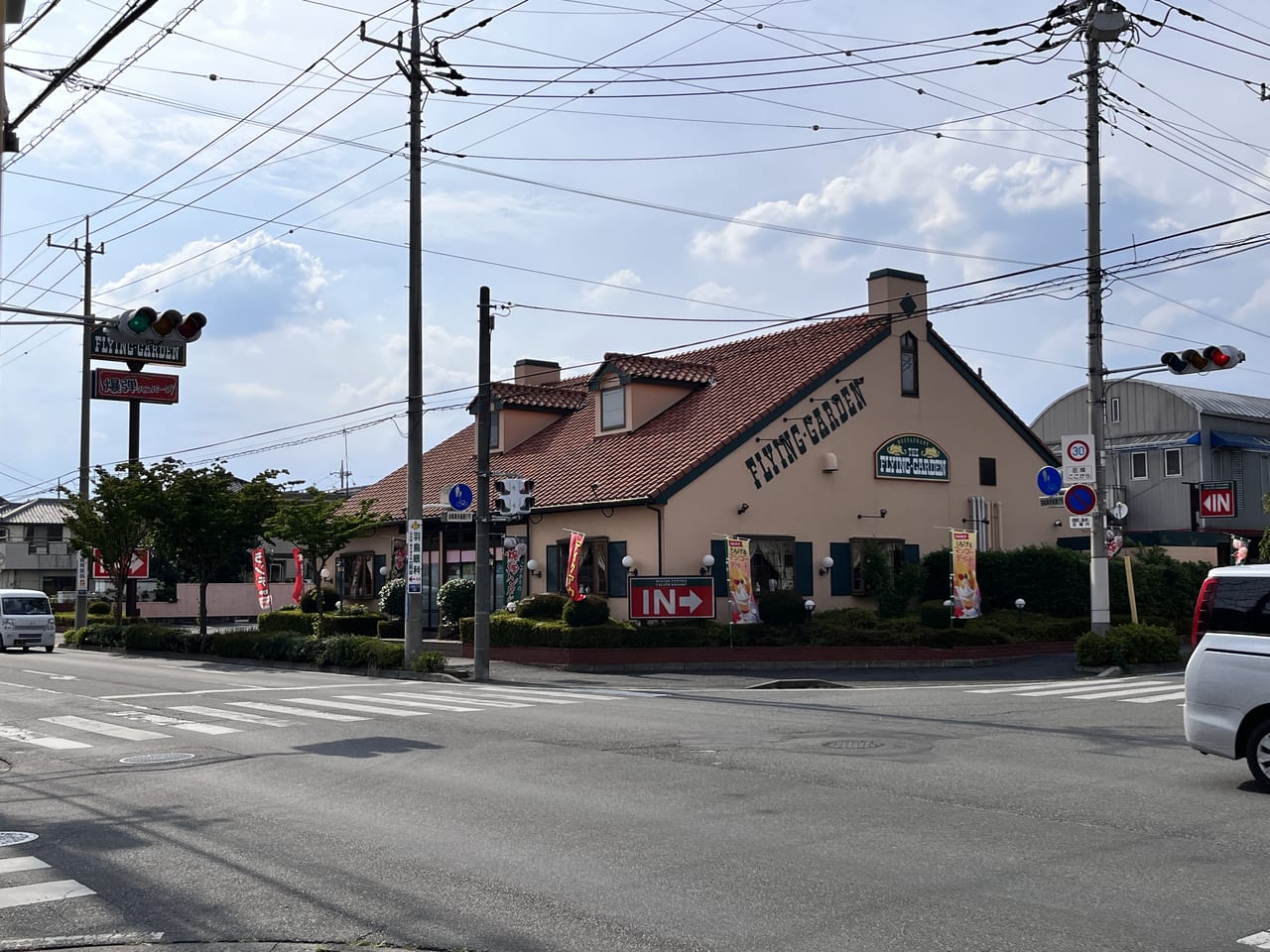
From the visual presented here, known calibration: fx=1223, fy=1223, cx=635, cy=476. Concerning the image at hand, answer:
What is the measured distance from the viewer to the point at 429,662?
85.0ft

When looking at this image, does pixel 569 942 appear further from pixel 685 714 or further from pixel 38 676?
pixel 38 676

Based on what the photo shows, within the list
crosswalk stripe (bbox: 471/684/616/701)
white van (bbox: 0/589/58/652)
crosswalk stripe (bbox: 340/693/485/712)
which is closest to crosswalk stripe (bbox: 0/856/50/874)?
crosswalk stripe (bbox: 340/693/485/712)

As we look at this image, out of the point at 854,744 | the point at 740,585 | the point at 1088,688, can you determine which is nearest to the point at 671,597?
the point at 740,585

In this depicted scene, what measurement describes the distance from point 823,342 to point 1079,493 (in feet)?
40.9

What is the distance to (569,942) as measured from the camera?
251 inches

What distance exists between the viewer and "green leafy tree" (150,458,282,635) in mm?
36719

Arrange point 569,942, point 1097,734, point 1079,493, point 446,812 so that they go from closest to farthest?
point 569,942, point 446,812, point 1097,734, point 1079,493

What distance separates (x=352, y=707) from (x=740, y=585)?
39.5 feet

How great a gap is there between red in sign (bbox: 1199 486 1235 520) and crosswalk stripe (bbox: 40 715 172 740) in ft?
124

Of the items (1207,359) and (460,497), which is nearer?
(1207,359)

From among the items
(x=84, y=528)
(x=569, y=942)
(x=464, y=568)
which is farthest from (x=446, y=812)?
(x=84, y=528)

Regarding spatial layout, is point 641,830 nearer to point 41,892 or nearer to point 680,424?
point 41,892

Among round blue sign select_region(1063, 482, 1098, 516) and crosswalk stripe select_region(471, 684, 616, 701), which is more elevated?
round blue sign select_region(1063, 482, 1098, 516)

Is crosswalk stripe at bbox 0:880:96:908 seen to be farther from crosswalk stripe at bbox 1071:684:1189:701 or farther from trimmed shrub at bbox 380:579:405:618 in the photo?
trimmed shrub at bbox 380:579:405:618
